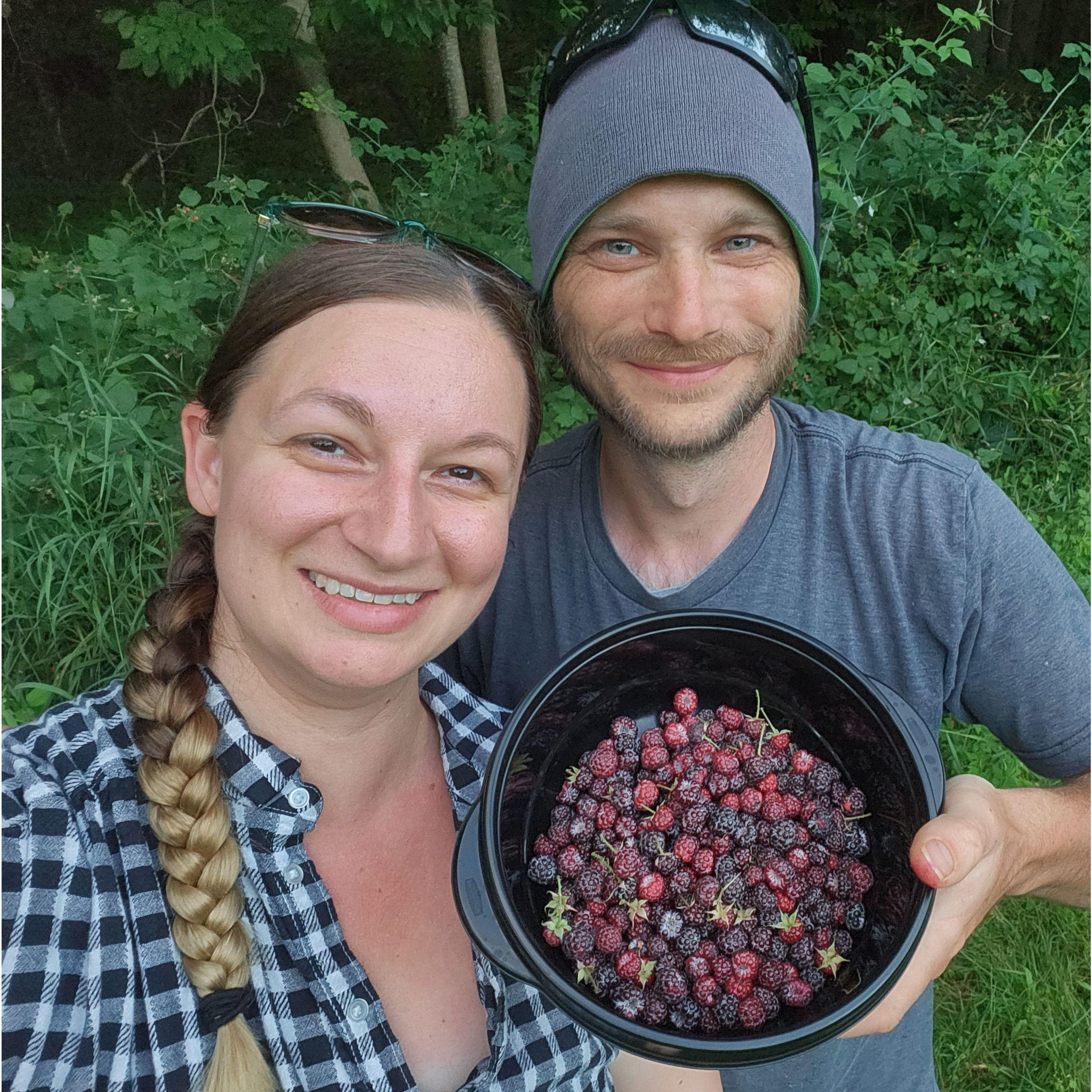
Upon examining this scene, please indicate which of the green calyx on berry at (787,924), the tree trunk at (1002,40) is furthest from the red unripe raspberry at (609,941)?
the tree trunk at (1002,40)

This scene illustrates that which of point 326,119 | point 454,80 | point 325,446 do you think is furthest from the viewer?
point 454,80

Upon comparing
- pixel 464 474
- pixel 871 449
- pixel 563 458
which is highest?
pixel 464 474

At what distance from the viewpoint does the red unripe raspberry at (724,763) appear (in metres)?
1.50

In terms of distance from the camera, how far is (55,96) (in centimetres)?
499

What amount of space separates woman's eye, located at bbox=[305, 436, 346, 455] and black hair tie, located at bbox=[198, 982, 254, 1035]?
2.50ft

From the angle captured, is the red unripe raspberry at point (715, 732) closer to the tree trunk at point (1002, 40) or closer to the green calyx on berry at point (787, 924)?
the green calyx on berry at point (787, 924)

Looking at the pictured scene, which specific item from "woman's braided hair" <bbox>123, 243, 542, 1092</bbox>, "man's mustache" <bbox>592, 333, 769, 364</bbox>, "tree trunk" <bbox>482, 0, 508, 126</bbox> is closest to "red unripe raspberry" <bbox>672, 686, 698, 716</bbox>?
"woman's braided hair" <bbox>123, 243, 542, 1092</bbox>

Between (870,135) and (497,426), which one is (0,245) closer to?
(497,426)

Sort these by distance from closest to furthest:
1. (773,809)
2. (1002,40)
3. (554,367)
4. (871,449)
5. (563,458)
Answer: (773,809) → (871,449) → (563,458) → (554,367) → (1002,40)

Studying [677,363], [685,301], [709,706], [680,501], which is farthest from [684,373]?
[709,706]

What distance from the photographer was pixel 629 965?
130 centimetres

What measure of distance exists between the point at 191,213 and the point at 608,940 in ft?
10.00

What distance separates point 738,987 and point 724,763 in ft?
1.14

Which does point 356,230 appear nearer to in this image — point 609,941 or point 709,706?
point 709,706
